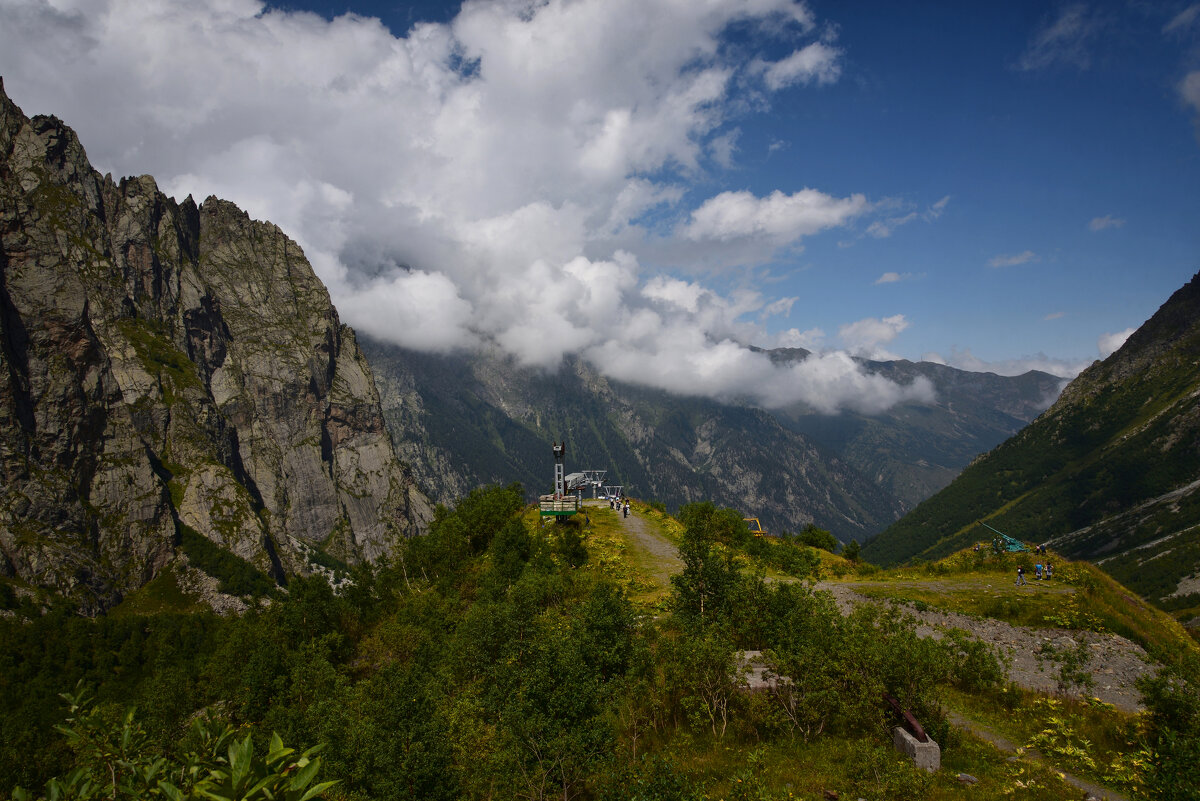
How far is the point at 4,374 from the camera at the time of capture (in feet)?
568

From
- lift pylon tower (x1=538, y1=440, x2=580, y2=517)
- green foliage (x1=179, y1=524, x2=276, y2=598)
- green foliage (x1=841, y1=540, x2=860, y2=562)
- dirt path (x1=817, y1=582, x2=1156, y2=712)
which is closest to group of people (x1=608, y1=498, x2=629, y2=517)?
lift pylon tower (x1=538, y1=440, x2=580, y2=517)

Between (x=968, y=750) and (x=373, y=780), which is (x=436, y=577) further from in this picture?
(x=968, y=750)

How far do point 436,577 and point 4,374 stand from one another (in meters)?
207

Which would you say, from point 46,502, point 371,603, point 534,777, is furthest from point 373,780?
point 46,502

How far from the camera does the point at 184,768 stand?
4809mm

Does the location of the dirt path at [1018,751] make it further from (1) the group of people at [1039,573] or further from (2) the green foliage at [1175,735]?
(1) the group of people at [1039,573]

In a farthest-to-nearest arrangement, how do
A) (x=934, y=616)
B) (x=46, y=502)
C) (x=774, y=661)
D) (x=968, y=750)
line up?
(x=46, y=502)
(x=934, y=616)
(x=774, y=661)
(x=968, y=750)

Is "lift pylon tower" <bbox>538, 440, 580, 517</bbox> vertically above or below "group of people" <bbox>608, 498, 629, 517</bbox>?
above

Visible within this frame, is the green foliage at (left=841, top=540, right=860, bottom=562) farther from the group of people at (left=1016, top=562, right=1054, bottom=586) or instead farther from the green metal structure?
the group of people at (left=1016, top=562, right=1054, bottom=586)

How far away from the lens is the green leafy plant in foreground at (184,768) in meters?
3.47

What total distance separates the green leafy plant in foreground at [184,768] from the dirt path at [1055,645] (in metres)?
30.1

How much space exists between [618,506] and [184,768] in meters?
65.9

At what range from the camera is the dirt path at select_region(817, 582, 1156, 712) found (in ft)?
74.4

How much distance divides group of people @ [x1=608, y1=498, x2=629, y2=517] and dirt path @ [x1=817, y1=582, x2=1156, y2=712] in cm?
3779
